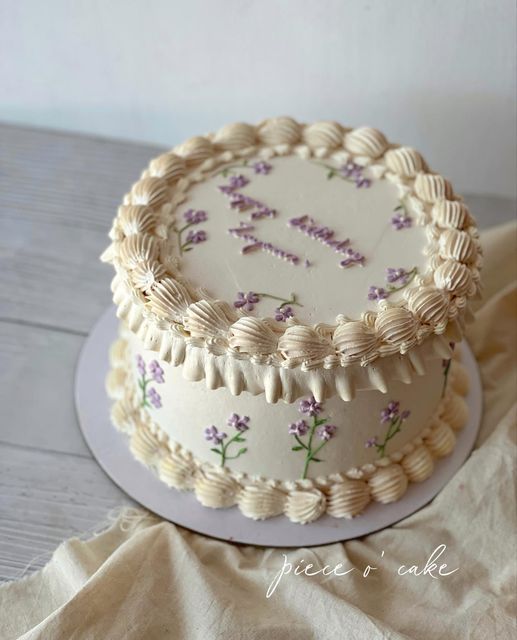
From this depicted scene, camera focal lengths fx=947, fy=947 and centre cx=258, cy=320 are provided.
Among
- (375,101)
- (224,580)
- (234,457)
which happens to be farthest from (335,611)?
(375,101)

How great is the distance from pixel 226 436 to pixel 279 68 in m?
0.91

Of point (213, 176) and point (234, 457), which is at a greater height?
point (213, 176)

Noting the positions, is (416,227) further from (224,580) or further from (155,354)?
(224,580)

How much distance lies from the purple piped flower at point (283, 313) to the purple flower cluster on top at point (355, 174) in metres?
0.33

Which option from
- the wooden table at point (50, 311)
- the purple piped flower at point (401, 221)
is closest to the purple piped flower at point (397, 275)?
the purple piped flower at point (401, 221)

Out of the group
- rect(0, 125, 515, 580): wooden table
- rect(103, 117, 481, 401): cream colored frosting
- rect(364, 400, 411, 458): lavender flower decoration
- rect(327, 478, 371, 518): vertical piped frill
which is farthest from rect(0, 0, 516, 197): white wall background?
rect(327, 478, 371, 518): vertical piped frill

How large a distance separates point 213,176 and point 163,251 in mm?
224

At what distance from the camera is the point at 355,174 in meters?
1.67

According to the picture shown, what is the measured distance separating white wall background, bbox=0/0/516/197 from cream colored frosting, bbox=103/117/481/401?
1.10 ft

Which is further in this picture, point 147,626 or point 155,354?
point 155,354

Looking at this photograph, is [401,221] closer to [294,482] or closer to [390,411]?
[390,411]

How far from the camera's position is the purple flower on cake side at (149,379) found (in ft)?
5.06

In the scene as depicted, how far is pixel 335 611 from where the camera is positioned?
1.41m

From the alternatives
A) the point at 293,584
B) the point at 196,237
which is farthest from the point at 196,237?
the point at 293,584
